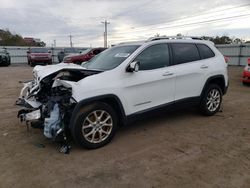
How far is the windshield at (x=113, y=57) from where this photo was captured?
483 centimetres

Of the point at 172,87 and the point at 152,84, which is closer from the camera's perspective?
the point at 152,84

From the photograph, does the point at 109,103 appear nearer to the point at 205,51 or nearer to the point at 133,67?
the point at 133,67

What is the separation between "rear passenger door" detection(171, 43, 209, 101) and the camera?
17.6ft

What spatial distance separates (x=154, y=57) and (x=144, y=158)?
6.65ft

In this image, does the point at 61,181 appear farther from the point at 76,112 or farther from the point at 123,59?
the point at 123,59

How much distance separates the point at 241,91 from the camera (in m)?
9.33

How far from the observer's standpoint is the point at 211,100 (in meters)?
6.09

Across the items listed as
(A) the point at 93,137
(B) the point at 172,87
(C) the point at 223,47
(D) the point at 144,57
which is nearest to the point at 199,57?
(B) the point at 172,87

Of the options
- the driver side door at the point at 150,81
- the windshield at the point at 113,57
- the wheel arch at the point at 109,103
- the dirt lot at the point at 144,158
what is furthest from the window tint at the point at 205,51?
the wheel arch at the point at 109,103

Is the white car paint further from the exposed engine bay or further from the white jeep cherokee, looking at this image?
the exposed engine bay

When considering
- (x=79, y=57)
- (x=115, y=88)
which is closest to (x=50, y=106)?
(x=115, y=88)

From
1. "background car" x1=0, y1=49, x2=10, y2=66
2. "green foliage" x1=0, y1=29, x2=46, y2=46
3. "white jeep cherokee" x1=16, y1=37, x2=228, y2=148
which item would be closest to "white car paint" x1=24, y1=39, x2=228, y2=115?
"white jeep cherokee" x1=16, y1=37, x2=228, y2=148

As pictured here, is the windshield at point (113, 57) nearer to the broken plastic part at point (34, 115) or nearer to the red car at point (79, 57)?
the broken plastic part at point (34, 115)

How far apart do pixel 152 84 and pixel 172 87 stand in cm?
57
